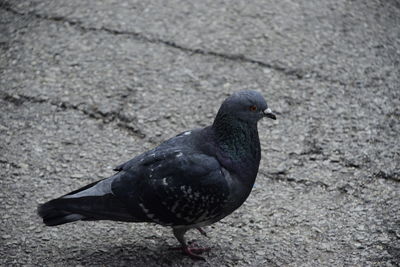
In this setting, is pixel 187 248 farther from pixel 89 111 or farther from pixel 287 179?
pixel 89 111

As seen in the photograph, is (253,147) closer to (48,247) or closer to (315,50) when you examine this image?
(48,247)

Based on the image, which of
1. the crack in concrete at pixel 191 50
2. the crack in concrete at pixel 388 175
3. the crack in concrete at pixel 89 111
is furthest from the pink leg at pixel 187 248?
the crack in concrete at pixel 191 50

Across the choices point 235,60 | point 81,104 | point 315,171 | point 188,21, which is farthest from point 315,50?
point 81,104

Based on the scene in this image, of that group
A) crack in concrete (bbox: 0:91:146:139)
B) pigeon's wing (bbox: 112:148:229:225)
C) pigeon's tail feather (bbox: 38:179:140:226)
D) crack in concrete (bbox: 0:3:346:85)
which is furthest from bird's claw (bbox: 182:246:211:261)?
crack in concrete (bbox: 0:3:346:85)

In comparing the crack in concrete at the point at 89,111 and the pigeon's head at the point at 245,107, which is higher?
the pigeon's head at the point at 245,107

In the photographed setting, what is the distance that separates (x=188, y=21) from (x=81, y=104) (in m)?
1.51

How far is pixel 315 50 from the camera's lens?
5.16 meters

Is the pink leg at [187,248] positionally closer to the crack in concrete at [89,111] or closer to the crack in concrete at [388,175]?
the crack in concrete at [89,111]

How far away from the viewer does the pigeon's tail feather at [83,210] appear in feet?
10.1

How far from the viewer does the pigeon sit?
10.0ft

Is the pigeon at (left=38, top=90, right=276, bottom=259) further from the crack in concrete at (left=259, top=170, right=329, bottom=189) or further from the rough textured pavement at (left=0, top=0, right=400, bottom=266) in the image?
the crack in concrete at (left=259, top=170, right=329, bottom=189)

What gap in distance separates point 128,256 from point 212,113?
1.56m

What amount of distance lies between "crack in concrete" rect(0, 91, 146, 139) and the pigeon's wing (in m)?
1.14

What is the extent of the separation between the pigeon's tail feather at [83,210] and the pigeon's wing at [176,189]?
2.0 inches
